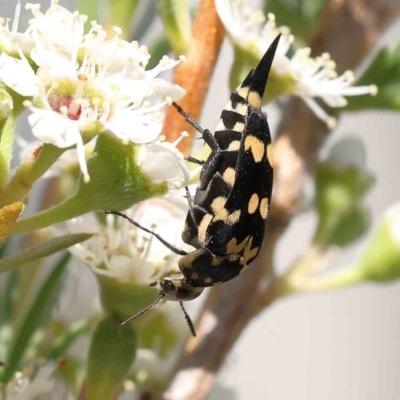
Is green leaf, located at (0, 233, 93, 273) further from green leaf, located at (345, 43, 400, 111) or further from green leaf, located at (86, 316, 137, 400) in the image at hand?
green leaf, located at (345, 43, 400, 111)

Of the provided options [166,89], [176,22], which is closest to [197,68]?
[176,22]

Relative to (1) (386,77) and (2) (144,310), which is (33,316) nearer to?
(2) (144,310)

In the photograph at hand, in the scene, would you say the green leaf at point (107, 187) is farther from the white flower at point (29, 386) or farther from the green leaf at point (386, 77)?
the green leaf at point (386, 77)

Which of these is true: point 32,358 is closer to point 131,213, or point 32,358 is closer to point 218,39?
point 131,213

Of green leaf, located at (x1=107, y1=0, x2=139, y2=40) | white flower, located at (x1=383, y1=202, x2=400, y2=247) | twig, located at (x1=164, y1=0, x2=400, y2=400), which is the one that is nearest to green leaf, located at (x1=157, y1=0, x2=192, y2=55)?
green leaf, located at (x1=107, y1=0, x2=139, y2=40)

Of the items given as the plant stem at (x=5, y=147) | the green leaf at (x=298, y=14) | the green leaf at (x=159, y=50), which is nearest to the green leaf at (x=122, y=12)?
the green leaf at (x=159, y=50)

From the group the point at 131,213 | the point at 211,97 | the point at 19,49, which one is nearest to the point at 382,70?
the point at 131,213
